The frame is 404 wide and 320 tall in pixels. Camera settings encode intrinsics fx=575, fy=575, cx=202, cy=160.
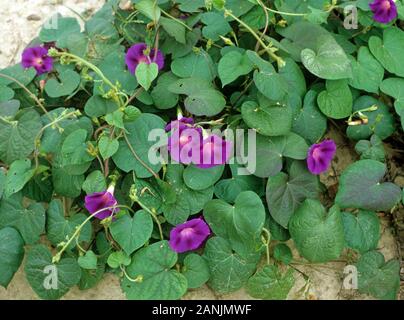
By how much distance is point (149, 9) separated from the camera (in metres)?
1.60

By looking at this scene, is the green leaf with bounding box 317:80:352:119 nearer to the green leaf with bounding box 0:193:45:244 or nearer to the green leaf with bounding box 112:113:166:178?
the green leaf with bounding box 112:113:166:178

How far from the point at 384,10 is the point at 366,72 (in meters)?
0.18

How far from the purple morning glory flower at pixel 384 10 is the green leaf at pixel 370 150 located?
362 millimetres

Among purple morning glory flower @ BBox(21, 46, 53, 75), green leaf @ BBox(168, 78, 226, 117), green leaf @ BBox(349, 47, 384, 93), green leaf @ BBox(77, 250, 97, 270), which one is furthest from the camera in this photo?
purple morning glory flower @ BBox(21, 46, 53, 75)

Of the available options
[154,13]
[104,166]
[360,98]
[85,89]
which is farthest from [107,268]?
[360,98]

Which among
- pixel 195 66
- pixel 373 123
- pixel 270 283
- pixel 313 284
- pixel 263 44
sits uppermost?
pixel 263 44

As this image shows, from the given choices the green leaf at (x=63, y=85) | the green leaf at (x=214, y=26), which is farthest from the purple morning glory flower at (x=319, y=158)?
the green leaf at (x=63, y=85)

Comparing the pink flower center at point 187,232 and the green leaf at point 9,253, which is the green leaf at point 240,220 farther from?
the green leaf at point 9,253

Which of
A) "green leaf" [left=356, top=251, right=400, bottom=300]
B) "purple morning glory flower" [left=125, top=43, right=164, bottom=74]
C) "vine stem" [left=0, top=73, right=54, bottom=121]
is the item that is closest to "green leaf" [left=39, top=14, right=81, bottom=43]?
"vine stem" [left=0, top=73, right=54, bottom=121]

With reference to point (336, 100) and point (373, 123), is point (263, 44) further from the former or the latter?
point (373, 123)

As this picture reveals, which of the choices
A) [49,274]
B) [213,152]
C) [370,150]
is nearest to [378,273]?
[370,150]

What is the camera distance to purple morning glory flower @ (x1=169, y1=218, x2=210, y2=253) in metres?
1.47

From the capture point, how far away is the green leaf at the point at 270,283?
4.91 ft

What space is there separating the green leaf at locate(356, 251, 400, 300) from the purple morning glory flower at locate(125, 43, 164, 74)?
799 mm
